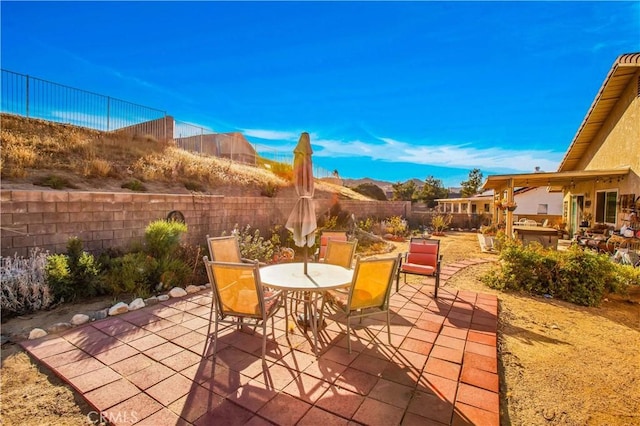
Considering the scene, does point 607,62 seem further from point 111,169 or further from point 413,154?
point 111,169

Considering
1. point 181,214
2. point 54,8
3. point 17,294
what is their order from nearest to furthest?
1. point 17,294
2. point 54,8
3. point 181,214

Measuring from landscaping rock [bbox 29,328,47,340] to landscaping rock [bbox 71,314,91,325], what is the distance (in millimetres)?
293

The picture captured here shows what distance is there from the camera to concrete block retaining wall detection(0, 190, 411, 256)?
4527mm

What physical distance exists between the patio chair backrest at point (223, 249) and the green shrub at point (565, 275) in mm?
4922

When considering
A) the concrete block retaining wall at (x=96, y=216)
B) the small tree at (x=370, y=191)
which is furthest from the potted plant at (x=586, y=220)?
the small tree at (x=370, y=191)

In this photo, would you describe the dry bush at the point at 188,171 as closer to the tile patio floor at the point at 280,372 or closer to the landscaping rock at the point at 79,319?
the landscaping rock at the point at 79,319

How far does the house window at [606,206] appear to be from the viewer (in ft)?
31.7

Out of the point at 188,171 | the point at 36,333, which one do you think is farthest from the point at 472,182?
the point at 36,333

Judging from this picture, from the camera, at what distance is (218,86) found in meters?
11.9

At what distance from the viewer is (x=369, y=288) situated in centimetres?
311

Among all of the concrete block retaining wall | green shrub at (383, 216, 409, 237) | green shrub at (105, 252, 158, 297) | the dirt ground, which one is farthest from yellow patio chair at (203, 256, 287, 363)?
green shrub at (383, 216, 409, 237)

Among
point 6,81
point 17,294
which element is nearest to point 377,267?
point 17,294

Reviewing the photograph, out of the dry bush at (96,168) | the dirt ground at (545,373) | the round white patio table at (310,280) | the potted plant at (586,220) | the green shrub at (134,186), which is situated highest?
the dry bush at (96,168)

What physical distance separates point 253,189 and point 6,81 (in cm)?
891
